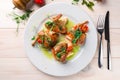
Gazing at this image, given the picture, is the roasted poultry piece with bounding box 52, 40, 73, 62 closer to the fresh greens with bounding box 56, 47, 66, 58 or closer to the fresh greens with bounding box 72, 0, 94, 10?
the fresh greens with bounding box 56, 47, 66, 58

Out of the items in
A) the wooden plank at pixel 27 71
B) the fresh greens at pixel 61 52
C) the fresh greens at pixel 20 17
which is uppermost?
the fresh greens at pixel 20 17

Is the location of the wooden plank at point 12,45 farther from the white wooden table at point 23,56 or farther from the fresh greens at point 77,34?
the fresh greens at point 77,34

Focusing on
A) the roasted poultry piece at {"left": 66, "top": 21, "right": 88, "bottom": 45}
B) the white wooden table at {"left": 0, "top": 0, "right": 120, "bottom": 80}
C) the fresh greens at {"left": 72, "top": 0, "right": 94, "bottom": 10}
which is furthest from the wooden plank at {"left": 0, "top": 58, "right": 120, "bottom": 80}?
the fresh greens at {"left": 72, "top": 0, "right": 94, "bottom": 10}

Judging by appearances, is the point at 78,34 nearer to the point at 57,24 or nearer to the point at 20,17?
the point at 57,24

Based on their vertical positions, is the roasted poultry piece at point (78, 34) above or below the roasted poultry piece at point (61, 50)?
above

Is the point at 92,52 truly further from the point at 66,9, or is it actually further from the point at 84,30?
the point at 66,9

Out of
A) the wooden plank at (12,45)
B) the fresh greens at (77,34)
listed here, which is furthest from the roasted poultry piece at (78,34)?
the wooden plank at (12,45)

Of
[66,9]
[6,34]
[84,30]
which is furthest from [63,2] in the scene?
[6,34]
